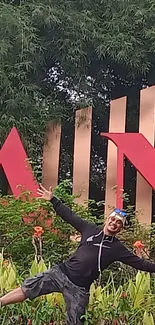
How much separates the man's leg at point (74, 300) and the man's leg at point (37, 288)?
61 mm

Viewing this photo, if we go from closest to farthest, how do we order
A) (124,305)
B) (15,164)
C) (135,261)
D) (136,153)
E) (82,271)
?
(82,271) → (135,261) → (124,305) → (136,153) → (15,164)

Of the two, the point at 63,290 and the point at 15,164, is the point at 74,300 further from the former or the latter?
the point at 15,164

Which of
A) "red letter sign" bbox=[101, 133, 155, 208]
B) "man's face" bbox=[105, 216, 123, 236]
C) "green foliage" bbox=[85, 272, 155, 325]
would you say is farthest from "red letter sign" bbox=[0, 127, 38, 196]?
"man's face" bbox=[105, 216, 123, 236]

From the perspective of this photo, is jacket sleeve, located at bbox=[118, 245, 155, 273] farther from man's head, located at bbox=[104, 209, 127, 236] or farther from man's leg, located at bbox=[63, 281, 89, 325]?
man's leg, located at bbox=[63, 281, 89, 325]

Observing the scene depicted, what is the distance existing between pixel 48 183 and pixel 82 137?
77cm

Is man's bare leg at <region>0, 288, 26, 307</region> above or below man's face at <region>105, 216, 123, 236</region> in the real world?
below

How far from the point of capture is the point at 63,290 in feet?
13.4

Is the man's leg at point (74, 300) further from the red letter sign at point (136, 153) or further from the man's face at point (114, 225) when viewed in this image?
the red letter sign at point (136, 153)

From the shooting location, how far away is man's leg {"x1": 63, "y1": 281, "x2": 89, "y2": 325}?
4.05 m

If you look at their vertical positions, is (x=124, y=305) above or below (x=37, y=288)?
below

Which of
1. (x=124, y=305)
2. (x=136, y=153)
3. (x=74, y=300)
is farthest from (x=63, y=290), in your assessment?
(x=136, y=153)

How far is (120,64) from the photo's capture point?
9.41 meters

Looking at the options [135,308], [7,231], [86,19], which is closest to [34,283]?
[135,308]

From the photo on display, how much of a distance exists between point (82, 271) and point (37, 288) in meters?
0.34
